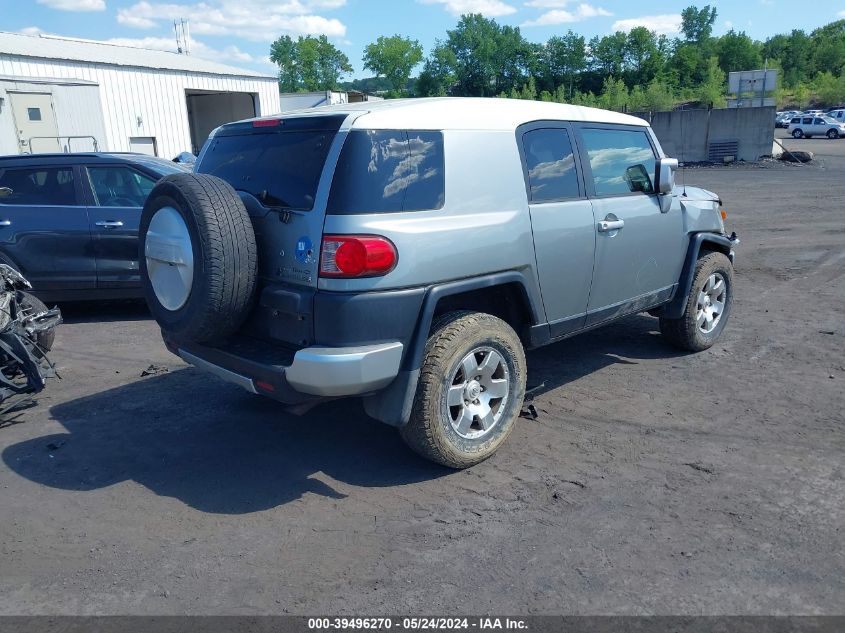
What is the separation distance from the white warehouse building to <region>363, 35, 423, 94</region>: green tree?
8710 centimetres

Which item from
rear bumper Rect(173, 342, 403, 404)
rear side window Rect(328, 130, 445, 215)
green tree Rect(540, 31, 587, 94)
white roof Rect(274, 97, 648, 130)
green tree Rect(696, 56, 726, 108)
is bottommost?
rear bumper Rect(173, 342, 403, 404)

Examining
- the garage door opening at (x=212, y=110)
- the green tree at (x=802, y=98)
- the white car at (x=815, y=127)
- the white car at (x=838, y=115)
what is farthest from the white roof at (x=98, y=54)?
the green tree at (x=802, y=98)

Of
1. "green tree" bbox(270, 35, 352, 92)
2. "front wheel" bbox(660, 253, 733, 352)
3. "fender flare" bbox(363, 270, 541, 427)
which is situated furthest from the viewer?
"green tree" bbox(270, 35, 352, 92)

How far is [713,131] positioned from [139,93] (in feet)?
81.2

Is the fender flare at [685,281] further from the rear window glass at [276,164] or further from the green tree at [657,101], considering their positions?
the green tree at [657,101]

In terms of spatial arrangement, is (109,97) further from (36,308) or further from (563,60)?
(563,60)

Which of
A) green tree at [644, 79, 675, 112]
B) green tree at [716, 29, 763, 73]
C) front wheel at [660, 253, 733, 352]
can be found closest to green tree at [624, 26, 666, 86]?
green tree at [716, 29, 763, 73]

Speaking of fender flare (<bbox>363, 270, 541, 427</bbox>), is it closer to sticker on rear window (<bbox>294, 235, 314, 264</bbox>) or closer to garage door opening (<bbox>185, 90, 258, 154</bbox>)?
sticker on rear window (<bbox>294, 235, 314, 264</bbox>)

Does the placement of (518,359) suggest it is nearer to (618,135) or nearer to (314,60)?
(618,135)

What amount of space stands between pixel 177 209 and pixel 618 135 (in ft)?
10.8

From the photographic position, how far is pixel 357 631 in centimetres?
272

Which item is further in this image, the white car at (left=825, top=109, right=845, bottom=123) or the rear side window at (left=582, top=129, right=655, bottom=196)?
the white car at (left=825, top=109, right=845, bottom=123)

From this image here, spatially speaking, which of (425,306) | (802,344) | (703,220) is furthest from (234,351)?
(802,344)

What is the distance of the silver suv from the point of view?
3.44 metres
